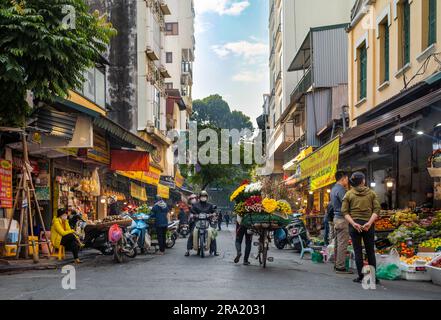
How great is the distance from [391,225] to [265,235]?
311 centimetres

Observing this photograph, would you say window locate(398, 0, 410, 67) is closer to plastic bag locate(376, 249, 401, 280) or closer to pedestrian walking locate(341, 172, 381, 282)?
plastic bag locate(376, 249, 401, 280)

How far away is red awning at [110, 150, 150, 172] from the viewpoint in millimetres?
24344

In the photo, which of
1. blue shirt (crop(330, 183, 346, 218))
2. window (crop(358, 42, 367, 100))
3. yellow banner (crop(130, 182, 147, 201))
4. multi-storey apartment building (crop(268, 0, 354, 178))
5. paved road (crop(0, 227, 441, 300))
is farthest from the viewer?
multi-storey apartment building (crop(268, 0, 354, 178))

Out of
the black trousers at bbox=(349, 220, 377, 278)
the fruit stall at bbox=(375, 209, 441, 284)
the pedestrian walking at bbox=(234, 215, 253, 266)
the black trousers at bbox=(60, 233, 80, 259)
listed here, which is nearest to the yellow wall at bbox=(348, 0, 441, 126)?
the fruit stall at bbox=(375, 209, 441, 284)

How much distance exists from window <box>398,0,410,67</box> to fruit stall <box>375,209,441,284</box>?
16.1 feet

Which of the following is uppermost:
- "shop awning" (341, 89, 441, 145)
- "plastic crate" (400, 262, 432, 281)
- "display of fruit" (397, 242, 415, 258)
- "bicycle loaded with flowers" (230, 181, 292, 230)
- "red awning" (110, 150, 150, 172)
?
"shop awning" (341, 89, 441, 145)

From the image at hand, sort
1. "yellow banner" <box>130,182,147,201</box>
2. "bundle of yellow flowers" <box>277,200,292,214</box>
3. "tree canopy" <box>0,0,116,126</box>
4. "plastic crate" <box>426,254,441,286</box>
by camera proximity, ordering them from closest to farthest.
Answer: "plastic crate" <box>426,254,441,286</box>, "tree canopy" <box>0,0,116,126</box>, "bundle of yellow flowers" <box>277,200,292,214</box>, "yellow banner" <box>130,182,147,201</box>

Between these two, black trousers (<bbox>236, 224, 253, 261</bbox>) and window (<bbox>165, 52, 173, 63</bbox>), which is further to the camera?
window (<bbox>165, 52, 173, 63</bbox>)

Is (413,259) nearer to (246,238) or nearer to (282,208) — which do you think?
(282,208)

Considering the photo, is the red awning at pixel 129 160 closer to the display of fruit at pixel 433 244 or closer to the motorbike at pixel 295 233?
the motorbike at pixel 295 233

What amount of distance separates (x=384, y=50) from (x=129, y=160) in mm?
11461

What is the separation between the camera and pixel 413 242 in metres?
11.9

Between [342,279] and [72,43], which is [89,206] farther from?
[342,279]

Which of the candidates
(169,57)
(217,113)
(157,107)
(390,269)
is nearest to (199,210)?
(390,269)
